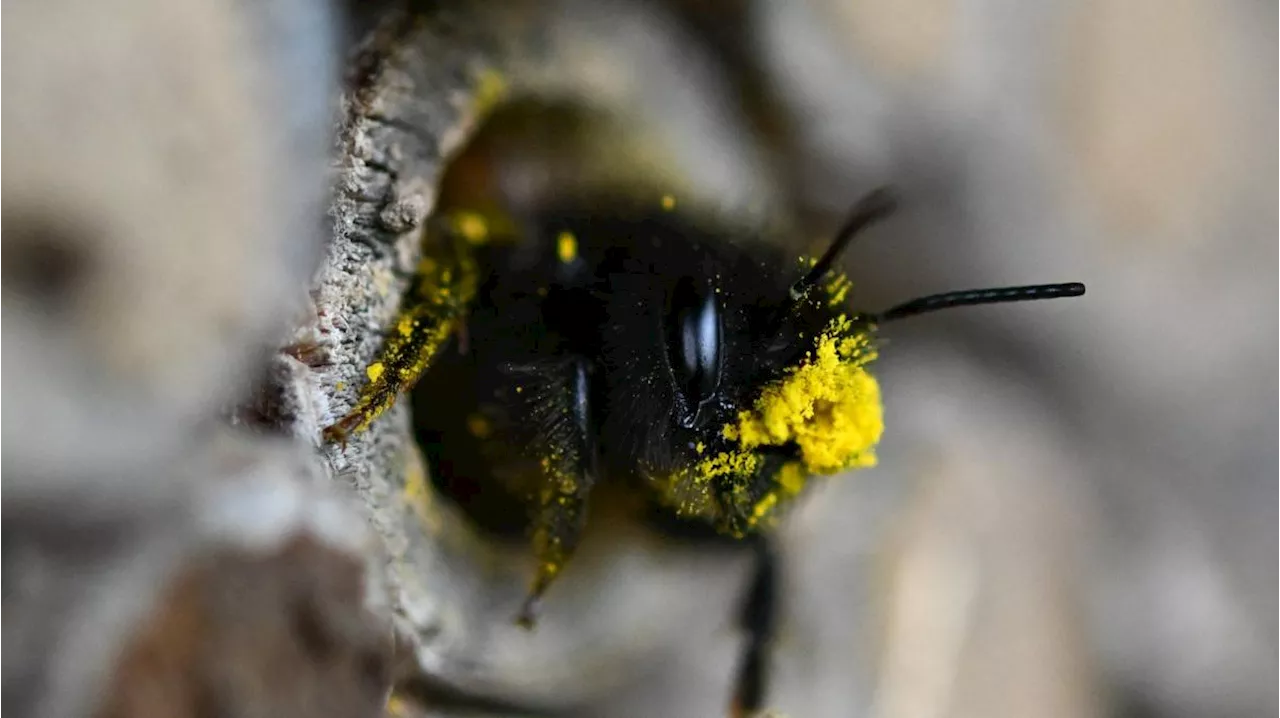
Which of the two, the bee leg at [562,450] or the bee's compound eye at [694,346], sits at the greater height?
the bee's compound eye at [694,346]

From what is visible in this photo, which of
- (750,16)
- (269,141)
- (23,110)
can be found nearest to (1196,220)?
(750,16)

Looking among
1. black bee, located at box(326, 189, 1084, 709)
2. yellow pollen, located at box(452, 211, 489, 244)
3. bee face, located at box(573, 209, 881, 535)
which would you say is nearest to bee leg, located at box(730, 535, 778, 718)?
black bee, located at box(326, 189, 1084, 709)

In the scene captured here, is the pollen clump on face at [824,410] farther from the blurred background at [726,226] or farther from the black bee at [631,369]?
the blurred background at [726,226]

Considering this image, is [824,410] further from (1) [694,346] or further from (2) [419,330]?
(2) [419,330]

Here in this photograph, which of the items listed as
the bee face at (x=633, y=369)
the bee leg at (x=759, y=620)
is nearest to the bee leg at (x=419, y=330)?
the bee face at (x=633, y=369)

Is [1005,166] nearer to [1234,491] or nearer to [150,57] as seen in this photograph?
[1234,491]

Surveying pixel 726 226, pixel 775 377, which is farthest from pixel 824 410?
pixel 726 226
